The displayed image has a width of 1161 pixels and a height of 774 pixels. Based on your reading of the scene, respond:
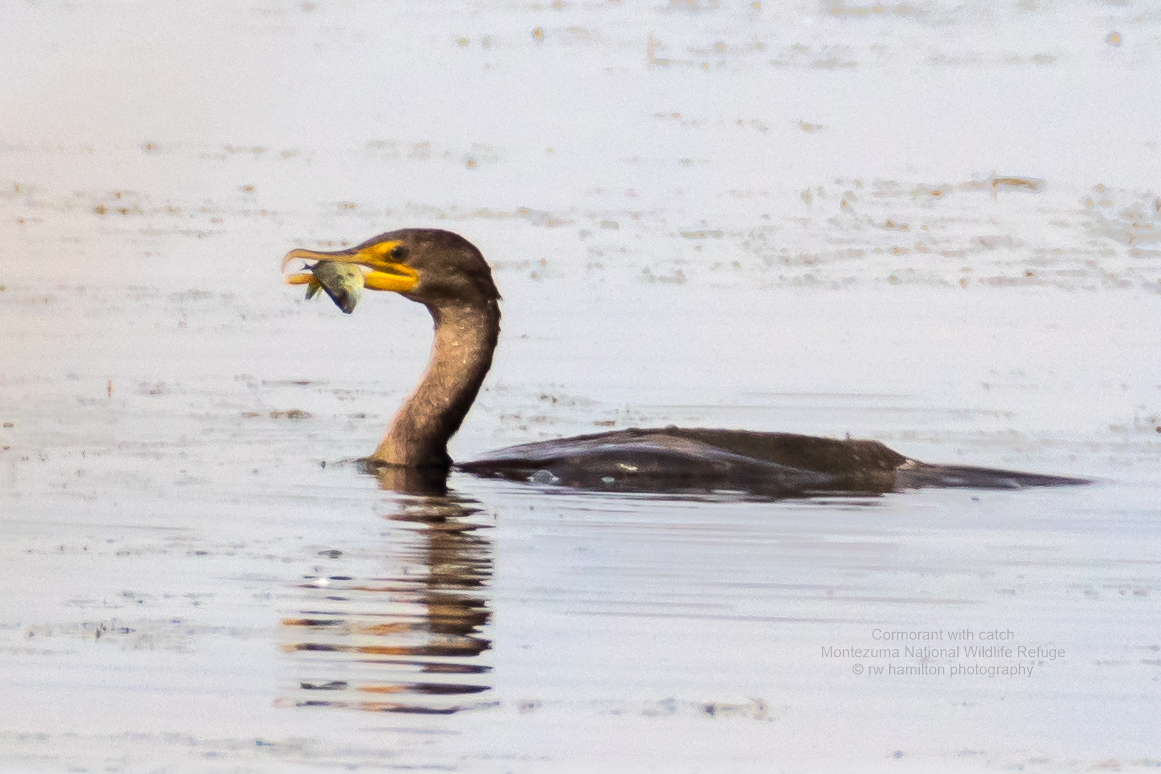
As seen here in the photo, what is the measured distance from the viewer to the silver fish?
11297mm

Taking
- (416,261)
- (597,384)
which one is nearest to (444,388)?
(416,261)

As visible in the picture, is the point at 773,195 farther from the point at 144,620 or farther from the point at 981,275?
the point at 144,620

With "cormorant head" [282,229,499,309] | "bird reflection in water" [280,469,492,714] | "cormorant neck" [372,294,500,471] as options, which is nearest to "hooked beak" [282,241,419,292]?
"cormorant head" [282,229,499,309]

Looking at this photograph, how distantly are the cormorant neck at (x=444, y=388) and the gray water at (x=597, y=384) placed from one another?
32cm

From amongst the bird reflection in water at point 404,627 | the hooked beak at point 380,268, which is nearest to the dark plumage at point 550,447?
the hooked beak at point 380,268

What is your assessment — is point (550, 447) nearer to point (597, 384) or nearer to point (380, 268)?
point (380, 268)

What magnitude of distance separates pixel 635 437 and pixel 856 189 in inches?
490

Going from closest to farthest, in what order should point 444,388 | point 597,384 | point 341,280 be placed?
point 341,280 → point 444,388 → point 597,384

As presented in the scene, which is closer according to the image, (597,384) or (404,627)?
(404,627)

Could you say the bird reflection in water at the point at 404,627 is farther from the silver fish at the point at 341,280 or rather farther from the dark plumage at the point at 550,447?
the silver fish at the point at 341,280

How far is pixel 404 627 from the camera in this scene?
7723 mm

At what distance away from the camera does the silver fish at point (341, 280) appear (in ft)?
37.1

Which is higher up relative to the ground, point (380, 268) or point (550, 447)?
point (380, 268)

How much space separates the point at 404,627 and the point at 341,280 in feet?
12.9
